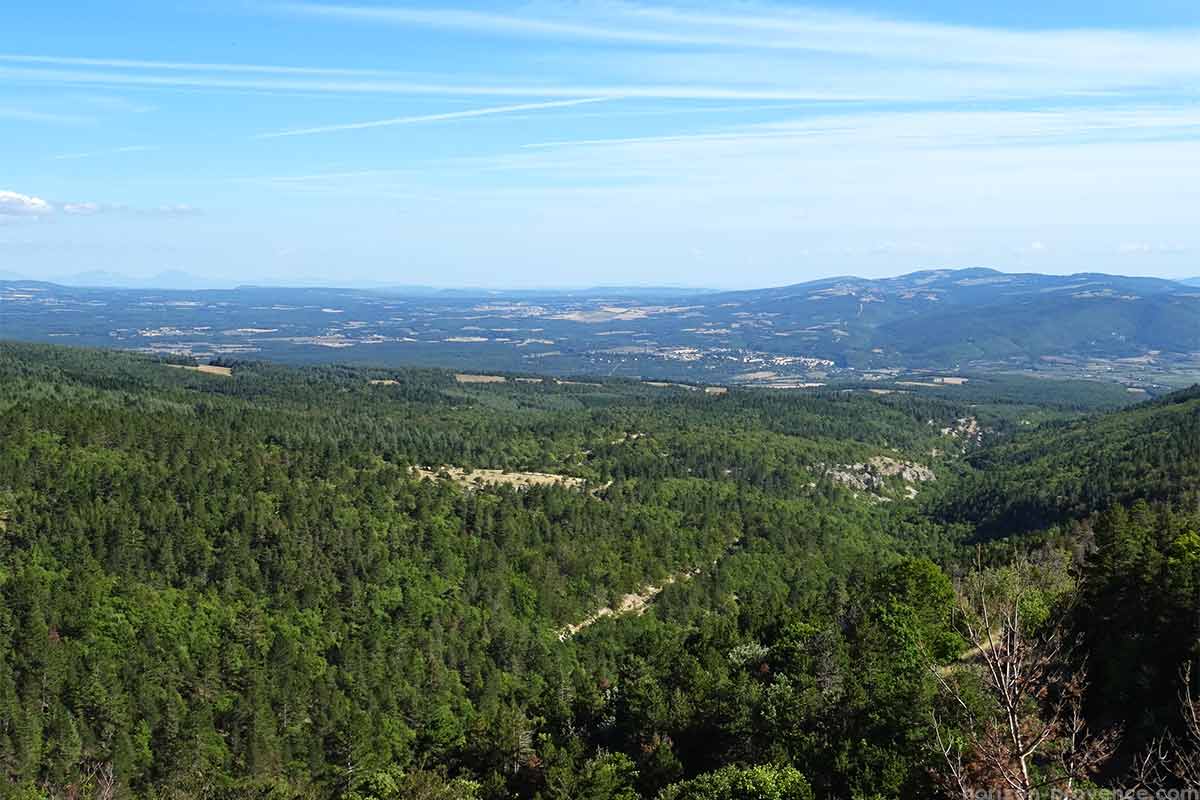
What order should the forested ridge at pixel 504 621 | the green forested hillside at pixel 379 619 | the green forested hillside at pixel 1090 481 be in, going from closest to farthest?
the forested ridge at pixel 504 621 < the green forested hillside at pixel 379 619 < the green forested hillside at pixel 1090 481

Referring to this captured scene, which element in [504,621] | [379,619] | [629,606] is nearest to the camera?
[379,619]

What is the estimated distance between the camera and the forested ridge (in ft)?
161

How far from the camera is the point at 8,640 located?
8144 centimetres

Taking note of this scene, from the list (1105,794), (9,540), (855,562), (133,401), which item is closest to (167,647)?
(9,540)

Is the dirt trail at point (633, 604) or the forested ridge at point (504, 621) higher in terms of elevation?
the forested ridge at point (504, 621)

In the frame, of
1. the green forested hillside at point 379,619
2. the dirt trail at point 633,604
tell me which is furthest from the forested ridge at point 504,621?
the dirt trail at point 633,604

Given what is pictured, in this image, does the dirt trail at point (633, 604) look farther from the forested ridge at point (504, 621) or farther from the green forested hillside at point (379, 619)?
the green forested hillside at point (379, 619)

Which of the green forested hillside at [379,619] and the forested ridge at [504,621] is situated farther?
the green forested hillside at [379,619]

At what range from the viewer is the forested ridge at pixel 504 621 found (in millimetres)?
49031

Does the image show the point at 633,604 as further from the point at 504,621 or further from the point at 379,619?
the point at 379,619

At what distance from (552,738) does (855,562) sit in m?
81.1

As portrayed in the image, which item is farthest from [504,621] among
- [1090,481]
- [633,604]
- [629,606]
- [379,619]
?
[1090,481]

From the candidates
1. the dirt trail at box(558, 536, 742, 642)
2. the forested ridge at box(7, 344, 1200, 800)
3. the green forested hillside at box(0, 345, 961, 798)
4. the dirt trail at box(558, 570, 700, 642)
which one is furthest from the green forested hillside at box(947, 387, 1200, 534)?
the dirt trail at box(558, 570, 700, 642)

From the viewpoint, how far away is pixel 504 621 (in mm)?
108562
